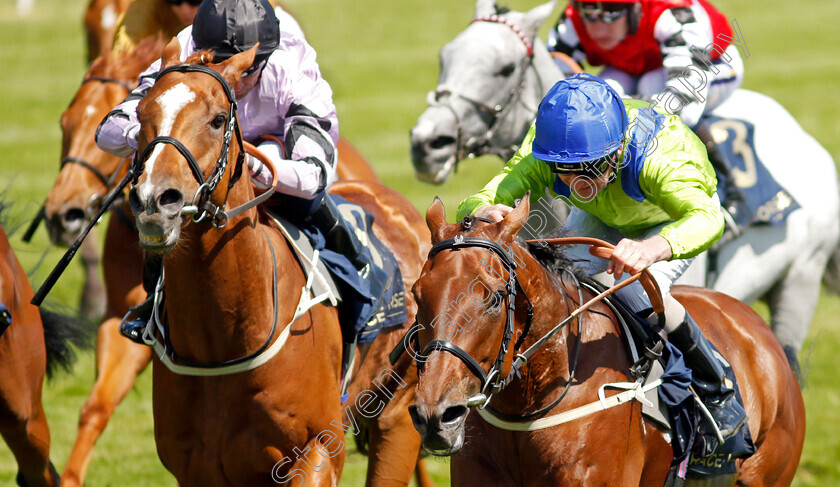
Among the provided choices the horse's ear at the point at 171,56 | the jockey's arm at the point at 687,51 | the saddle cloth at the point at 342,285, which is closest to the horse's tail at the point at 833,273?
the jockey's arm at the point at 687,51

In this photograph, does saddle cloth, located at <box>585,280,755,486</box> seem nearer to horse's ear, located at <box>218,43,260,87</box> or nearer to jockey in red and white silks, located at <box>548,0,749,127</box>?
horse's ear, located at <box>218,43,260,87</box>

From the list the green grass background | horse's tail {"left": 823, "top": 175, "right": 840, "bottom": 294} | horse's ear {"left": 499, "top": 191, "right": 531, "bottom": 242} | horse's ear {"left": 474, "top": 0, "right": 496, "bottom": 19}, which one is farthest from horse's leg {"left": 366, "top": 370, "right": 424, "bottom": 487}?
horse's tail {"left": 823, "top": 175, "right": 840, "bottom": 294}

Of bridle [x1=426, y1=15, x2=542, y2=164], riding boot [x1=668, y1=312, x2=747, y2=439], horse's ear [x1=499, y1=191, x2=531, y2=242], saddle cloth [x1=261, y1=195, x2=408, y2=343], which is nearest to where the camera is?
horse's ear [x1=499, y1=191, x2=531, y2=242]

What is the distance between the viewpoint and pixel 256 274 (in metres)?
3.60

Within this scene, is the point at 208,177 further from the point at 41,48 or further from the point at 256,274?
the point at 41,48

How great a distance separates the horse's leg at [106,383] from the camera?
16.2 ft

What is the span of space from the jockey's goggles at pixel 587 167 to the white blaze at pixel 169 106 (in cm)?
118

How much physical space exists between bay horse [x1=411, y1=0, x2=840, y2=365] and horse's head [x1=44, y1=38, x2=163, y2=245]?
1.55 meters

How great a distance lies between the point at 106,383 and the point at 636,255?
10.2 feet

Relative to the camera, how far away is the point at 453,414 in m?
2.79

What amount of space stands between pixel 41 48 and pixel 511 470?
20.6 m

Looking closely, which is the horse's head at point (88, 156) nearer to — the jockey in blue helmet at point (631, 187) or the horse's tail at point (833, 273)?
the jockey in blue helmet at point (631, 187)

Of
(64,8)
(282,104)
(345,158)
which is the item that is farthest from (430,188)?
(64,8)

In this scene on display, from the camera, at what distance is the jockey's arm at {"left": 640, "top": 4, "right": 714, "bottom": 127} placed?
5336 millimetres
